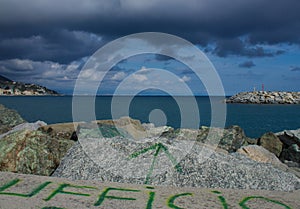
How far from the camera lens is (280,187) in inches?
242

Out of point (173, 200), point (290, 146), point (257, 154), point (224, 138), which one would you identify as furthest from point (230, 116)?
point (173, 200)

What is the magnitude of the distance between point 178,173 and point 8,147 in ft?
10.8

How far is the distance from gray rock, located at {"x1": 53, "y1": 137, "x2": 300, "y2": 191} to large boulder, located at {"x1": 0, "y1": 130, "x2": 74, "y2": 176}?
0.38m

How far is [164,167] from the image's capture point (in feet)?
20.2

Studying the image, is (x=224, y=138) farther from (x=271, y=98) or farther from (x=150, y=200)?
(x=271, y=98)

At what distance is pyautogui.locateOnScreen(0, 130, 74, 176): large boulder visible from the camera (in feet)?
21.9

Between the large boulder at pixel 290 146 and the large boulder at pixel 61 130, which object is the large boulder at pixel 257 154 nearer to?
the large boulder at pixel 290 146

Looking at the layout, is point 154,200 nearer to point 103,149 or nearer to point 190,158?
point 190,158

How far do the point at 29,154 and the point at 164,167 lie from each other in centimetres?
264

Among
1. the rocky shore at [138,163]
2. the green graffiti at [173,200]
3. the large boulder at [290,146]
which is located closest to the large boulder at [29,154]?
the rocky shore at [138,163]

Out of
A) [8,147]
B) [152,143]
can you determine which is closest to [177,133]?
[152,143]

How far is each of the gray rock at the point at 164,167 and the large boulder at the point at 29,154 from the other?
38 centimetres

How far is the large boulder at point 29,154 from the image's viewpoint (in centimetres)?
666

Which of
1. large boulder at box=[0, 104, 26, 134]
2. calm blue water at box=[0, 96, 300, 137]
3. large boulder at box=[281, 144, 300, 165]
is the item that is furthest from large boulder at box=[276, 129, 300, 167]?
calm blue water at box=[0, 96, 300, 137]
